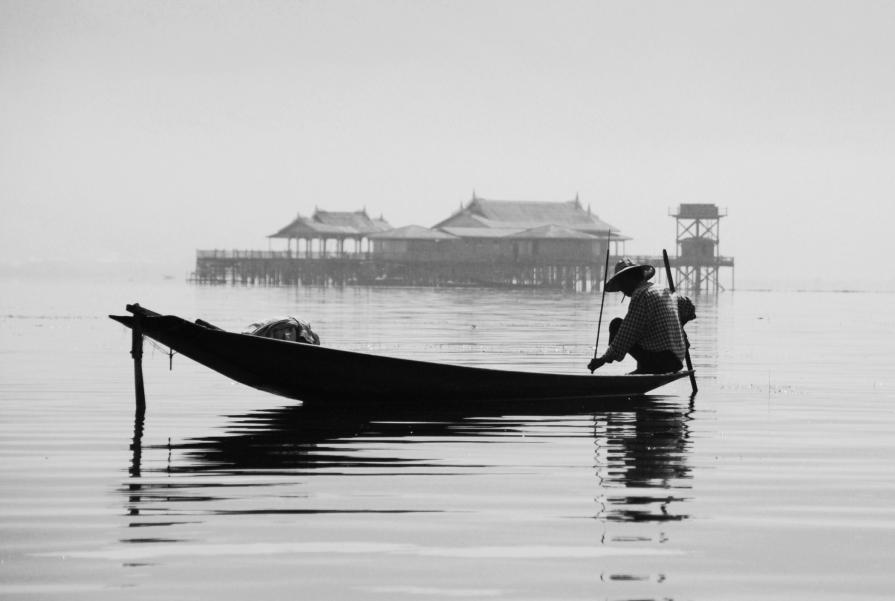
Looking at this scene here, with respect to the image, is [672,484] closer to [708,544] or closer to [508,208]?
[708,544]

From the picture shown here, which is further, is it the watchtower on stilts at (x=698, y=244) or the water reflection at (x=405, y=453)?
the watchtower on stilts at (x=698, y=244)

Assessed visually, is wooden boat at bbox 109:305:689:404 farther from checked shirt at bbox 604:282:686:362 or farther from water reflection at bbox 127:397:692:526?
checked shirt at bbox 604:282:686:362

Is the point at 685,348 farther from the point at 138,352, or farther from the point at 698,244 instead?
the point at 698,244

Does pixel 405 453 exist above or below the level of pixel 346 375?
below

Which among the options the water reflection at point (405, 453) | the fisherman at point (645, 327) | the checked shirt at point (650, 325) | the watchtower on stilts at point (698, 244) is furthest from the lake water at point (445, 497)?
the watchtower on stilts at point (698, 244)

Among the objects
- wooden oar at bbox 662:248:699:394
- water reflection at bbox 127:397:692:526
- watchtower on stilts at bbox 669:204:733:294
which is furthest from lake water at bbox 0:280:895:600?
watchtower on stilts at bbox 669:204:733:294

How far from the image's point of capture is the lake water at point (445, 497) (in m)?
6.09

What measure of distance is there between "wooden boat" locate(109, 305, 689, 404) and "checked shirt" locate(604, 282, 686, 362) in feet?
1.05

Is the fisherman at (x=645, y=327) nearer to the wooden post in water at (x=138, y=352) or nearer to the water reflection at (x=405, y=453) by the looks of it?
the water reflection at (x=405, y=453)

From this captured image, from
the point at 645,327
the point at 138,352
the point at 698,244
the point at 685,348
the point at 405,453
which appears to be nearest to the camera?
the point at 405,453

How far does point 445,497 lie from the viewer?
8.16 meters

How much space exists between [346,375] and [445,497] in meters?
4.70

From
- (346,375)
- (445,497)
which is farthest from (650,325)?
(445,497)

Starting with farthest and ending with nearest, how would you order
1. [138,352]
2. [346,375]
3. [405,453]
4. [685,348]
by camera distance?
[685,348] → [346,375] → [138,352] → [405,453]
